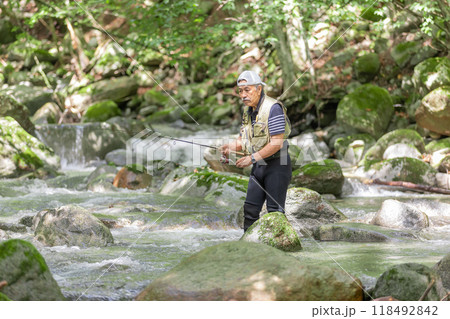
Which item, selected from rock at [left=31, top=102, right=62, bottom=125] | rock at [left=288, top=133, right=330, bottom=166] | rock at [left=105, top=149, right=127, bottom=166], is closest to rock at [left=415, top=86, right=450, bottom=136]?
rock at [left=288, top=133, right=330, bottom=166]

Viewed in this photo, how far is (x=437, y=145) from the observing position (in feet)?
44.2

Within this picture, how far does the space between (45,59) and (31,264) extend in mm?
25272

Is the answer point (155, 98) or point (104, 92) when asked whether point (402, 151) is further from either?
point (104, 92)

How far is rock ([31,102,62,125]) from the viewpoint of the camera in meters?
20.4

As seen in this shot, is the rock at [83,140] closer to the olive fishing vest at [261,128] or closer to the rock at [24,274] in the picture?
the olive fishing vest at [261,128]

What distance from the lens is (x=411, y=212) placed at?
727 cm

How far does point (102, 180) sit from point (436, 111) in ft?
29.5

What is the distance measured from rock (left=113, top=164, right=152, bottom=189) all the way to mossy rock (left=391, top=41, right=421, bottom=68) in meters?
10.2

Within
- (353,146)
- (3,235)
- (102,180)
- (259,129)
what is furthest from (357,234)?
(353,146)

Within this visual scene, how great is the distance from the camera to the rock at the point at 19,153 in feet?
41.4

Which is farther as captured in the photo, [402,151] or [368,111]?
[368,111]

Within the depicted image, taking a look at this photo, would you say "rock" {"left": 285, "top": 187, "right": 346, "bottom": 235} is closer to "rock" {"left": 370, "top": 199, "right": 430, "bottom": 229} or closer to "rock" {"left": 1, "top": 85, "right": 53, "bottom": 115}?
"rock" {"left": 370, "top": 199, "right": 430, "bottom": 229}

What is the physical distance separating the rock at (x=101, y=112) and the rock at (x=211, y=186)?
1089cm

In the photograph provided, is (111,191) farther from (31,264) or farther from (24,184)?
(31,264)
